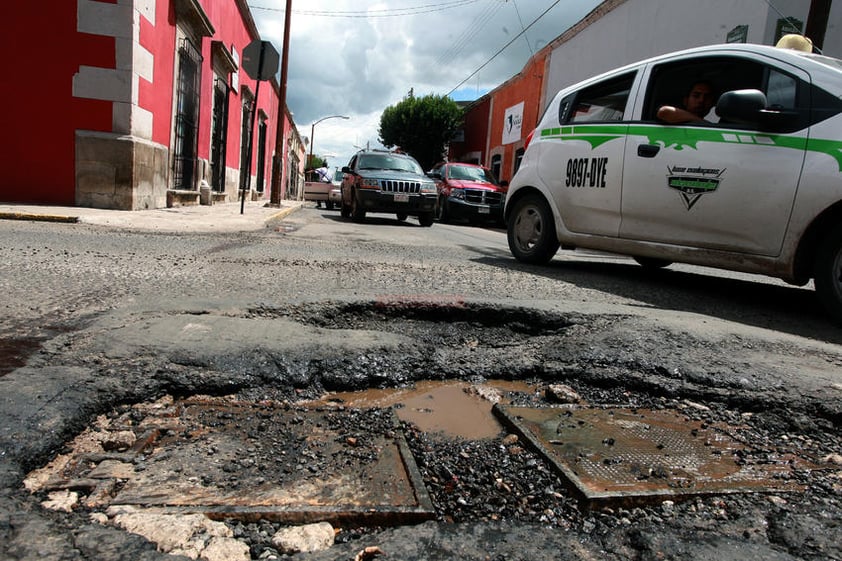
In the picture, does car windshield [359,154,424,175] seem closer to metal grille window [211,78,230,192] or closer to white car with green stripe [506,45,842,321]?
metal grille window [211,78,230,192]

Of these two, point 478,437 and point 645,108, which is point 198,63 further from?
point 478,437

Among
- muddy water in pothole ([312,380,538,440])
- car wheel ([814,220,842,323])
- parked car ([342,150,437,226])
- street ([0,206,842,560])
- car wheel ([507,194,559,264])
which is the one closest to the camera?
street ([0,206,842,560])

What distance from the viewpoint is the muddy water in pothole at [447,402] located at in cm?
181

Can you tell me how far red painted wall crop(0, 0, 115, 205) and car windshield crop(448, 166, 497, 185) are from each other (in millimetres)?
9126

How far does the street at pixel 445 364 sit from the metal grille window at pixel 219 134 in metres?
10.1

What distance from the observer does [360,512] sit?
1241 millimetres

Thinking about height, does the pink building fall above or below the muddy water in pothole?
above

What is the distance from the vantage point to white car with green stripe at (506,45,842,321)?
3232 millimetres

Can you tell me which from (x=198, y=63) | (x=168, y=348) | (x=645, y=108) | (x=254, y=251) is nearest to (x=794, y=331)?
(x=645, y=108)

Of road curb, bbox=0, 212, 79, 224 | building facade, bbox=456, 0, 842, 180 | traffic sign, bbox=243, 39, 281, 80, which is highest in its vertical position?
building facade, bbox=456, 0, 842, 180

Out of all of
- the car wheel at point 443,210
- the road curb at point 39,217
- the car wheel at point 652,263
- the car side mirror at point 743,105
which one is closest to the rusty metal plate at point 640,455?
the car side mirror at point 743,105

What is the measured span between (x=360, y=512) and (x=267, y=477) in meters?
0.29

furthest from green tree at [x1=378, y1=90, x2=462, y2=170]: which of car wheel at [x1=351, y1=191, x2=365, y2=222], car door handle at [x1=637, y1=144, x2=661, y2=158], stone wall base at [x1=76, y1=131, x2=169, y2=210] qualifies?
car door handle at [x1=637, y1=144, x2=661, y2=158]

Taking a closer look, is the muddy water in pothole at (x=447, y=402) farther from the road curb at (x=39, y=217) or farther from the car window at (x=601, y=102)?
the road curb at (x=39, y=217)
